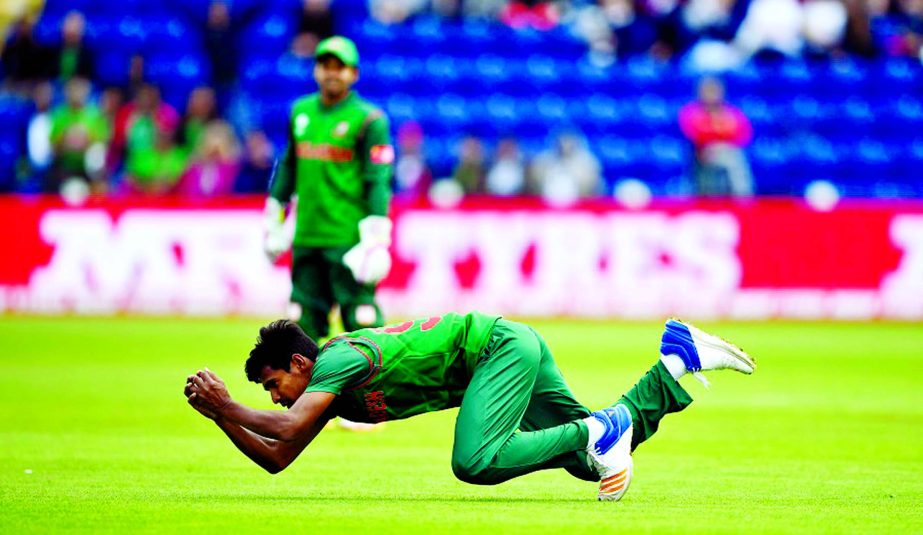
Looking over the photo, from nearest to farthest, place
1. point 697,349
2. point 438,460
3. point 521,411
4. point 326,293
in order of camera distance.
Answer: point 521,411, point 697,349, point 438,460, point 326,293

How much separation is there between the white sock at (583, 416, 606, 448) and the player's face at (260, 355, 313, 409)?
1.34 metres

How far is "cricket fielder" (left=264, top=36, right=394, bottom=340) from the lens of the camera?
10.6m

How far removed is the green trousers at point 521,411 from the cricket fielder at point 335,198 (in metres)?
3.04

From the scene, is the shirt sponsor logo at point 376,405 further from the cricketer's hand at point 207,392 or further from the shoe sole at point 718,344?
the shoe sole at point 718,344

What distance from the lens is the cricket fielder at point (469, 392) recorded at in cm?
711

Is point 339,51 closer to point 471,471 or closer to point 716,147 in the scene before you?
point 471,471

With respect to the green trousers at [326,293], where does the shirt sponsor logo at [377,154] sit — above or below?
above

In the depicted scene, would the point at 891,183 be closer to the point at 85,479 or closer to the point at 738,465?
the point at 738,465

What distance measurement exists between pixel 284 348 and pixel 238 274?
12.7 meters

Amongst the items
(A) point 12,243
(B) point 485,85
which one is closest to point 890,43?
(B) point 485,85

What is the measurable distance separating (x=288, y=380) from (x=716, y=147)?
51.9 ft

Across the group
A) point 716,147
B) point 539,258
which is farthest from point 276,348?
point 716,147

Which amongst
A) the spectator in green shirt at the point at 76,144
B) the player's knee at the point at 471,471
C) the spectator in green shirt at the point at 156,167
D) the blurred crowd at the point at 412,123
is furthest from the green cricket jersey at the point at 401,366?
the spectator in green shirt at the point at 76,144

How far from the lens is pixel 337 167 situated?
35.4ft
